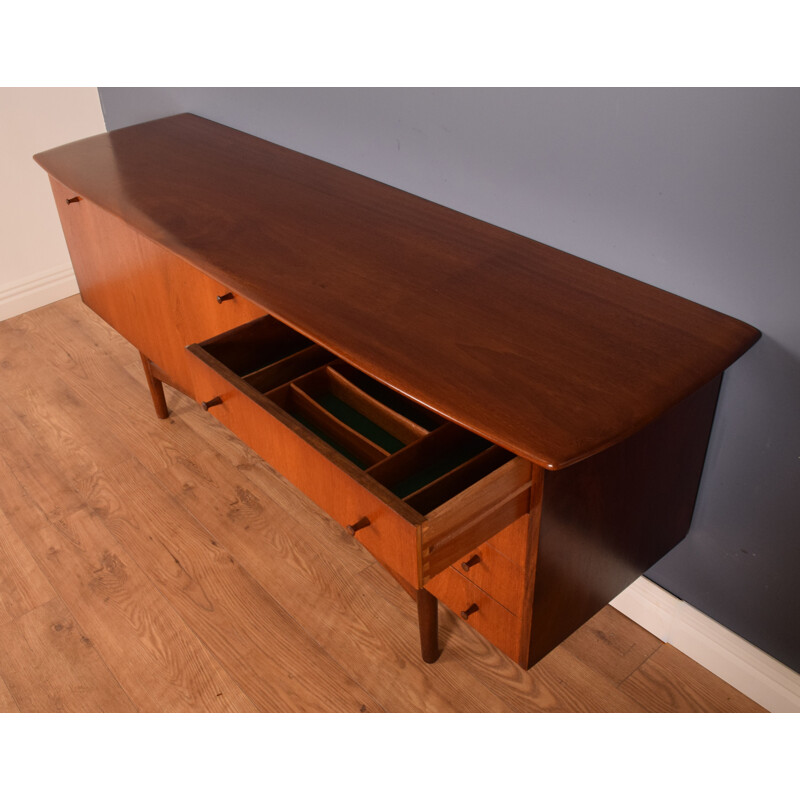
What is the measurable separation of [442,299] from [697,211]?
1.27 feet

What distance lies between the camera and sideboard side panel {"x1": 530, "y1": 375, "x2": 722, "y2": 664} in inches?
43.6

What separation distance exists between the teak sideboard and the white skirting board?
0.17 meters

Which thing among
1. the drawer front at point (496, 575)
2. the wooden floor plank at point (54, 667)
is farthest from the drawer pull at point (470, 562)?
the wooden floor plank at point (54, 667)

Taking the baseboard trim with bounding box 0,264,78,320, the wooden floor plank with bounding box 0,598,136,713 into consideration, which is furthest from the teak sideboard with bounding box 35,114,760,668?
the baseboard trim with bounding box 0,264,78,320

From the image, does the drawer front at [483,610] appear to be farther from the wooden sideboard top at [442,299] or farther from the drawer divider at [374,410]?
the wooden sideboard top at [442,299]

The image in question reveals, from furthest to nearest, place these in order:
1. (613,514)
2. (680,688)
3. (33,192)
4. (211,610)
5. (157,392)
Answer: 1. (33,192)
2. (157,392)
3. (211,610)
4. (680,688)
5. (613,514)

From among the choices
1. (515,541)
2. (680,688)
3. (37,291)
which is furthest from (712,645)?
(37,291)

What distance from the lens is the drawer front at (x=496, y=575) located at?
1.17m

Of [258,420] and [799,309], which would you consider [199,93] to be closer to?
[258,420]

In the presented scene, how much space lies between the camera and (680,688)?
4.66ft

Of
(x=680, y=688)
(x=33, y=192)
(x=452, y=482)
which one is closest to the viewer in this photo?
(x=452, y=482)

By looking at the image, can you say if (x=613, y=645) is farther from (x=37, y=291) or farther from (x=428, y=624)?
(x=37, y=291)
